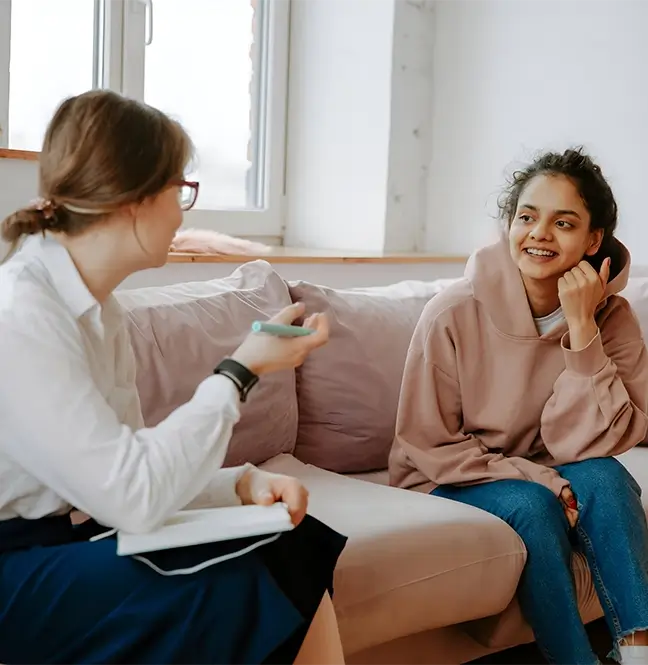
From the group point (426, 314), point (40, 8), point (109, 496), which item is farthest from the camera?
point (40, 8)

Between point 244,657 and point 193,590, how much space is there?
98 mm

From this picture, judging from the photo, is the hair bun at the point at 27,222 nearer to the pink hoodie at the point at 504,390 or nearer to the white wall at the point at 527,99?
the pink hoodie at the point at 504,390

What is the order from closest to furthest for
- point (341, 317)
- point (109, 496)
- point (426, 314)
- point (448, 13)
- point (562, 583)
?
point (109, 496)
point (562, 583)
point (426, 314)
point (341, 317)
point (448, 13)

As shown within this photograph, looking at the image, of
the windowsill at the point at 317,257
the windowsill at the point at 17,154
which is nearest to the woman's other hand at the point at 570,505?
the windowsill at the point at 317,257

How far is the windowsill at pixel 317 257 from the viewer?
2727 mm

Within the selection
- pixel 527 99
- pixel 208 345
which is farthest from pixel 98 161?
pixel 527 99

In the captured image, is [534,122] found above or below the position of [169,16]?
below

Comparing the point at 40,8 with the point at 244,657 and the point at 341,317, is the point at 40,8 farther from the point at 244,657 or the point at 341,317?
the point at 244,657

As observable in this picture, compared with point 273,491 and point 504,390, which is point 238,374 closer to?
point 273,491

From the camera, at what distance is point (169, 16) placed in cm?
323

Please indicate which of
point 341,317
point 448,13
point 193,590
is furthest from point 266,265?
point 448,13

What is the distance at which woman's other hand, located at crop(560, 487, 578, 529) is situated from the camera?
6.17 feet

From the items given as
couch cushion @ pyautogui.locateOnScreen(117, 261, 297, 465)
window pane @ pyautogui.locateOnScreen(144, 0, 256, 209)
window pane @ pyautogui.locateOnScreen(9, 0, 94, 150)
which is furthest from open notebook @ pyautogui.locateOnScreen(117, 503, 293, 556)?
window pane @ pyautogui.locateOnScreen(144, 0, 256, 209)

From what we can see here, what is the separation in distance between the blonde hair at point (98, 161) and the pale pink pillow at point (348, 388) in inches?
39.5
